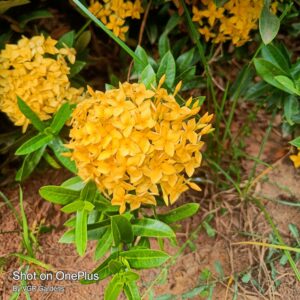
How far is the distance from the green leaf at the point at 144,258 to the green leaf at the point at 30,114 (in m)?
0.46

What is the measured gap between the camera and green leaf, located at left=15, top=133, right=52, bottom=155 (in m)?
1.35

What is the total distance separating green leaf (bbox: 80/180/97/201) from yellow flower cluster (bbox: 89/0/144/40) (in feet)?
2.07

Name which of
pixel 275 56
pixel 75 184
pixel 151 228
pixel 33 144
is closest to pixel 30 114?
pixel 33 144

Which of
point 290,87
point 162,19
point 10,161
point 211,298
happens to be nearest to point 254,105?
point 162,19

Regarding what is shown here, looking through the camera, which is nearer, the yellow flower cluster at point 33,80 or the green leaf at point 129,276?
the green leaf at point 129,276

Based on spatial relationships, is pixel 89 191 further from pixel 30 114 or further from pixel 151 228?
pixel 30 114

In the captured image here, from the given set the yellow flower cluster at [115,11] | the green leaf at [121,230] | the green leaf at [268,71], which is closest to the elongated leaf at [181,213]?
the green leaf at [121,230]

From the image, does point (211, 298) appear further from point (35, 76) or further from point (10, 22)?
point (10, 22)

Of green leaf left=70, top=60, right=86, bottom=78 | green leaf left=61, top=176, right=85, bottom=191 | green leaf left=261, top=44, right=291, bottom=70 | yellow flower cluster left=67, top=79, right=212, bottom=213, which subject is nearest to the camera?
yellow flower cluster left=67, top=79, right=212, bottom=213

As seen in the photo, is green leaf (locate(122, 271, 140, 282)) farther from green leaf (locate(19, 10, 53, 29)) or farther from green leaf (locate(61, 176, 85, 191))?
green leaf (locate(19, 10, 53, 29))

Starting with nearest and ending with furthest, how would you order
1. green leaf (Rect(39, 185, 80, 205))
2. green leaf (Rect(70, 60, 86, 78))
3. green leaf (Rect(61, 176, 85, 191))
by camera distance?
green leaf (Rect(39, 185, 80, 205))
green leaf (Rect(61, 176, 85, 191))
green leaf (Rect(70, 60, 86, 78))

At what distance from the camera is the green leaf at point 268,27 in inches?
51.2

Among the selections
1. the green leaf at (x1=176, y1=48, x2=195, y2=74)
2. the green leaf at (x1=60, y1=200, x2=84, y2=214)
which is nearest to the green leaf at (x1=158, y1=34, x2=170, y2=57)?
the green leaf at (x1=176, y1=48, x2=195, y2=74)

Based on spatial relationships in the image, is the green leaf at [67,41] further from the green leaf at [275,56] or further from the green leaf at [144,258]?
the green leaf at [144,258]
